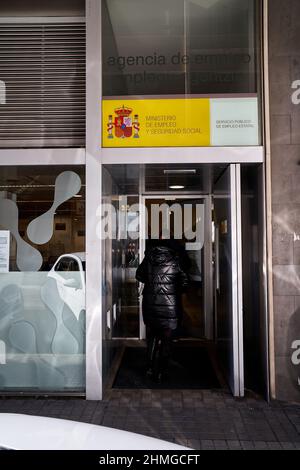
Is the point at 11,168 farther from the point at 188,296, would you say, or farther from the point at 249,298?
the point at 188,296

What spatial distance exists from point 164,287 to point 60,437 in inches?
121

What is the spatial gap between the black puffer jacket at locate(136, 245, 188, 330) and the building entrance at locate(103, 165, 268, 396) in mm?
163

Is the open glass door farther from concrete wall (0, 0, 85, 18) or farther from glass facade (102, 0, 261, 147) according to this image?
concrete wall (0, 0, 85, 18)

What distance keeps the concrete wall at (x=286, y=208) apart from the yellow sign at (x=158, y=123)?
2.69 feet

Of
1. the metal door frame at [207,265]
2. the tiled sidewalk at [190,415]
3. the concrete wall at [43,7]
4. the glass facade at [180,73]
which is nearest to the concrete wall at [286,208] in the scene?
the glass facade at [180,73]

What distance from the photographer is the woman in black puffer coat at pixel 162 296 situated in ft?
15.8

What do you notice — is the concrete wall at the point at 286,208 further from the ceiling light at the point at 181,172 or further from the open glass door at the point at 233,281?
the ceiling light at the point at 181,172

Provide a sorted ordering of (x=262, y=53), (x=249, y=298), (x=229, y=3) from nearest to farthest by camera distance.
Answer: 1. (x=262, y=53)
2. (x=229, y=3)
3. (x=249, y=298)

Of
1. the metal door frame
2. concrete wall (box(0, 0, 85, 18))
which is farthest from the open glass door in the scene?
concrete wall (box(0, 0, 85, 18))

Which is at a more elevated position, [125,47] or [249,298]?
[125,47]

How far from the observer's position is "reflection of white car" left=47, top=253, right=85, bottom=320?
4.52 m

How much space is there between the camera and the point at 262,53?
175 inches

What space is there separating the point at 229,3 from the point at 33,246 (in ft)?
12.2
